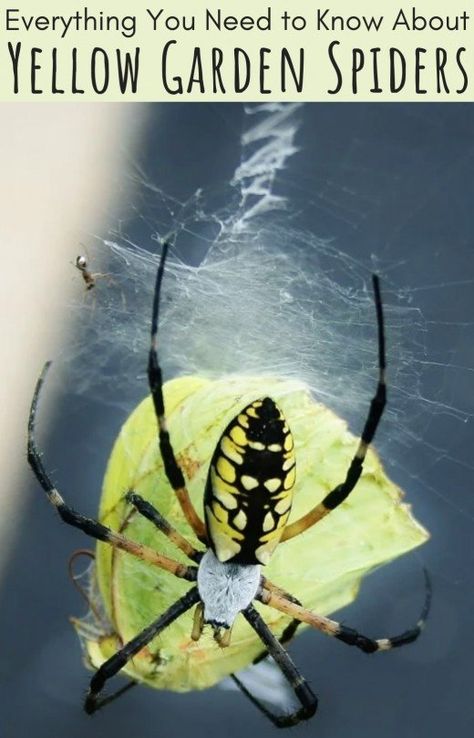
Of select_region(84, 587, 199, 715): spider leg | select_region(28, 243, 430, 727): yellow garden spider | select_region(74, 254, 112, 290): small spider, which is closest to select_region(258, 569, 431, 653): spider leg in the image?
select_region(28, 243, 430, 727): yellow garden spider

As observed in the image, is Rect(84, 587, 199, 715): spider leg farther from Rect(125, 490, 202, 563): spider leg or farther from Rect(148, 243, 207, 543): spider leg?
Rect(148, 243, 207, 543): spider leg

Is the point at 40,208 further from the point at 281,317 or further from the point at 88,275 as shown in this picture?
the point at 281,317

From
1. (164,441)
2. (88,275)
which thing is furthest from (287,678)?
(88,275)

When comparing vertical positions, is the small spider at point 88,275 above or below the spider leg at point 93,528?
above

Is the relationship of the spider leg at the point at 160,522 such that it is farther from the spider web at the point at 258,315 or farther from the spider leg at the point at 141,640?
the spider web at the point at 258,315

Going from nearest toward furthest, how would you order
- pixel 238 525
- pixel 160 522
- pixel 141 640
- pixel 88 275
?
1. pixel 238 525
2. pixel 160 522
3. pixel 141 640
4. pixel 88 275

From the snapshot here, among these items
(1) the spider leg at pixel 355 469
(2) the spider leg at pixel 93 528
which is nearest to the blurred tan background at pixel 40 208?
(2) the spider leg at pixel 93 528
